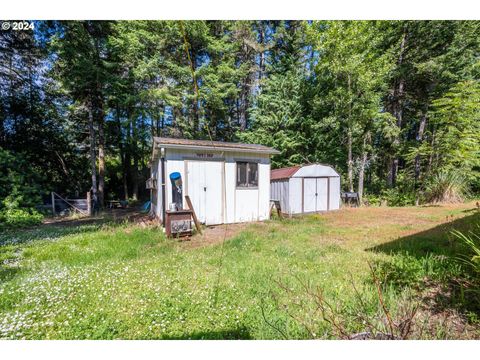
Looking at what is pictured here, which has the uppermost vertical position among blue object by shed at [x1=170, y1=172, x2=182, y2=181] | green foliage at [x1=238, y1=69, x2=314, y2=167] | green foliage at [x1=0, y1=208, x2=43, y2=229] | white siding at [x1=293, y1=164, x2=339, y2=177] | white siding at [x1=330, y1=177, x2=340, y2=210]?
green foliage at [x1=238, y1=69, x2=314, y2=167]

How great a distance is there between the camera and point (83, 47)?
10984mm

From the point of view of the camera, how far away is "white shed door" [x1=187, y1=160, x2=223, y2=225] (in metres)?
6.85

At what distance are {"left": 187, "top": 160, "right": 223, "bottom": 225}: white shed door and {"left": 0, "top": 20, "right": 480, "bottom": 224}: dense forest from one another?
6.99 meters

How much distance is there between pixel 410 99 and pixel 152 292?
745 inches

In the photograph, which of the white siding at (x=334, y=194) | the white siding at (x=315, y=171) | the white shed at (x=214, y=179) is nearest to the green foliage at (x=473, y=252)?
the white shed at (x=214, y=179)

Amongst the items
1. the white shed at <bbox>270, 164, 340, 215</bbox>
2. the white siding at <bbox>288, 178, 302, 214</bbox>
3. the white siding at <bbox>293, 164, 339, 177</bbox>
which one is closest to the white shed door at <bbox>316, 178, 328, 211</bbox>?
the white shed at <bbox>270, 164, 340, 215</bbox>

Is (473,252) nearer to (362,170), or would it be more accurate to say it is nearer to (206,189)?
(206,189)

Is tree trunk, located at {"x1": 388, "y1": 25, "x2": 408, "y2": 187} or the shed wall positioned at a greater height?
tree trunk, located at {"x1": 388, "y1": 25, "x2": 408, "y2": 187}

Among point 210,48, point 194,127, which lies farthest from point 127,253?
point 210,48

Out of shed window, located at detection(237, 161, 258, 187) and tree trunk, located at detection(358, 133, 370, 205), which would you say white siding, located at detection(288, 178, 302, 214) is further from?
tree trunk, located at detection(358, 133, 370, 205)

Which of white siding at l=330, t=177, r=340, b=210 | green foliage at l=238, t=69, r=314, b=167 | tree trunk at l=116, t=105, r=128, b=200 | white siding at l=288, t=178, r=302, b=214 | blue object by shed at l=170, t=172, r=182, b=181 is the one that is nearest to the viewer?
blue object by shed at l=170, t=172, r=182, b=181

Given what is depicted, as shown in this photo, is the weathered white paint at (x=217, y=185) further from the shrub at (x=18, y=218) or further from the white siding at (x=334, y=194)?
the shrub at (x=18, y=218)

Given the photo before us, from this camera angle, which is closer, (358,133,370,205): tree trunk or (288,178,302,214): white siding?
(288,178,302,214): white siding
